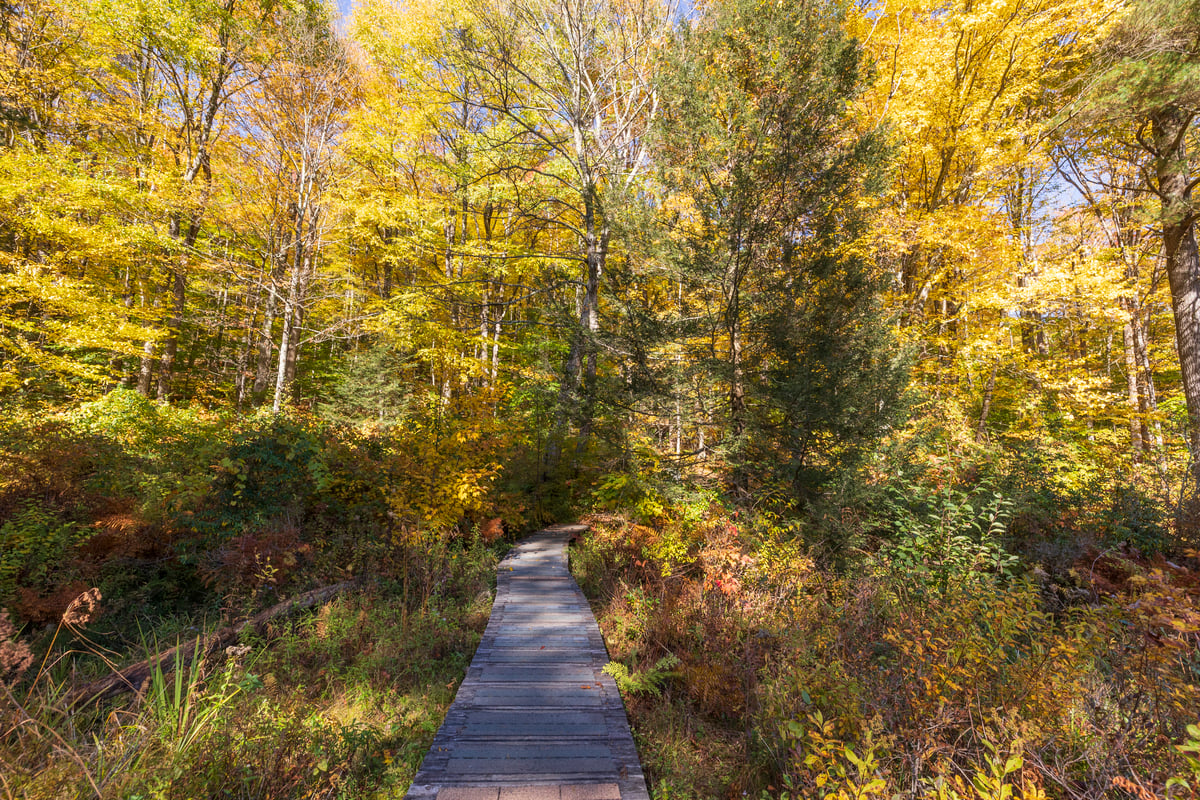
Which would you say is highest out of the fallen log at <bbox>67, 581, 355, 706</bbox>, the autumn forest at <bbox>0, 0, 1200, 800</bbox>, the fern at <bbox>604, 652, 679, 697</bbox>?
the autumn forest at <bbox>0, 0, 1200, 800</bbox>

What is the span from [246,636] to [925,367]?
1426 cm

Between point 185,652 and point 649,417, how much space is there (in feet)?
21.4

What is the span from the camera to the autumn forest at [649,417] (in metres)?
3.18

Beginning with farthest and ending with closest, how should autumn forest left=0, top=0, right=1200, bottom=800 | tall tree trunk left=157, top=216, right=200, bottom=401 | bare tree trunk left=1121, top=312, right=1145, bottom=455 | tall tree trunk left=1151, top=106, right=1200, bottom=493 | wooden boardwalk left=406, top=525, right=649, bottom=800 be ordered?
tall tree trunk left=157, top=216, right=200, bottom=401, bare tree trunk left=1121, top=312, right=1145, bottom=455, tall tree trunk left=1151, top=106, right=1200, bottom=493, autumn forest left=0, top=0, right=1200, bottom=800, wooden boardwalk left=406, top=525, right=649, bottom=800

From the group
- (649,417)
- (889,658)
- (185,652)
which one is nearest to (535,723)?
(889,658)

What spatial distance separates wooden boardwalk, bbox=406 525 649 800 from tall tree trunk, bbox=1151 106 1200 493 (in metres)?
12.0

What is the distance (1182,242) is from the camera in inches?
348

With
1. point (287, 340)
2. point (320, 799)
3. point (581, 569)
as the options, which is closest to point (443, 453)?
point (581, 569)

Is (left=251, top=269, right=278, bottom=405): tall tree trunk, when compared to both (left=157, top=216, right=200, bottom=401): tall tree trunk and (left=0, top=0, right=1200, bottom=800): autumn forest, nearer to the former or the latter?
(left=0, top=0, right=1200, bottom=800): autumn forest

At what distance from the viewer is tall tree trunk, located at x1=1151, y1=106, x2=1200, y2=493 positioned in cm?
848

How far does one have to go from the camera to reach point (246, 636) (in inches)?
193

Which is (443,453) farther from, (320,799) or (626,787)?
(626,787)

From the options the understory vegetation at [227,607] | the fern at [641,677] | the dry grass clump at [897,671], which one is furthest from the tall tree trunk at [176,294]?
the fern at [641,677]

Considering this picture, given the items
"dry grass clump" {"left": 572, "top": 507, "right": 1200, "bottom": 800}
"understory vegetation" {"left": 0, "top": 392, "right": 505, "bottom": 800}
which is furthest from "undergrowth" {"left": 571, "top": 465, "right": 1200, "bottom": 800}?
"understory vegetation" {"left": 0, "top": 392, "right": 505, "bottom": 800}
